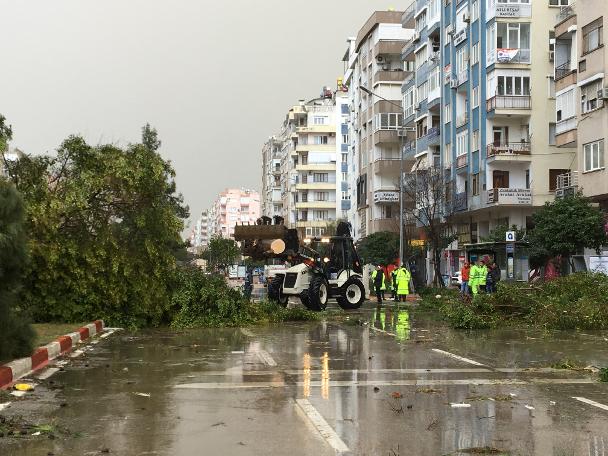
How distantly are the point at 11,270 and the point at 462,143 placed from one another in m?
44.6

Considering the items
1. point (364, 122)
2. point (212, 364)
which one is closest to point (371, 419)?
point (212, 364)

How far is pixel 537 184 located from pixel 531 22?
969cm

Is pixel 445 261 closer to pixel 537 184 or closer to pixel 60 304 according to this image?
pixel 537 184

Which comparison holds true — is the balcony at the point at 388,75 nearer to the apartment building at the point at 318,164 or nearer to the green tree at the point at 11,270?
the apartment building at the point at 318,164

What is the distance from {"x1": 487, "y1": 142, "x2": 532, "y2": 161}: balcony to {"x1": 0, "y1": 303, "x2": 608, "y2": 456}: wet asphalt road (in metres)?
32.7

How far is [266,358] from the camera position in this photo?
1358cm

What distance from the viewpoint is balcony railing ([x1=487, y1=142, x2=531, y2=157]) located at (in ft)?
157

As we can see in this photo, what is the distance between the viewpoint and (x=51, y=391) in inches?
390

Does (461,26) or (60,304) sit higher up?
(461,26)

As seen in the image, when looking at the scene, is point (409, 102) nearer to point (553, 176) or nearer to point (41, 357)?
point (553, 176)

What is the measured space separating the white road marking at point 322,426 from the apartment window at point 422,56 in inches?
2133

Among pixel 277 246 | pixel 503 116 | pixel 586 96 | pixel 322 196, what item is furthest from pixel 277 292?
pixel 322 196

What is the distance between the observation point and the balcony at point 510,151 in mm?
47594

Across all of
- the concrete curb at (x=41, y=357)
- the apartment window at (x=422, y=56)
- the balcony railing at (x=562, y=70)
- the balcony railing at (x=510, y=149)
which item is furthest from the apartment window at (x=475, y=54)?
the concrete curb at (x=41, y=357)
